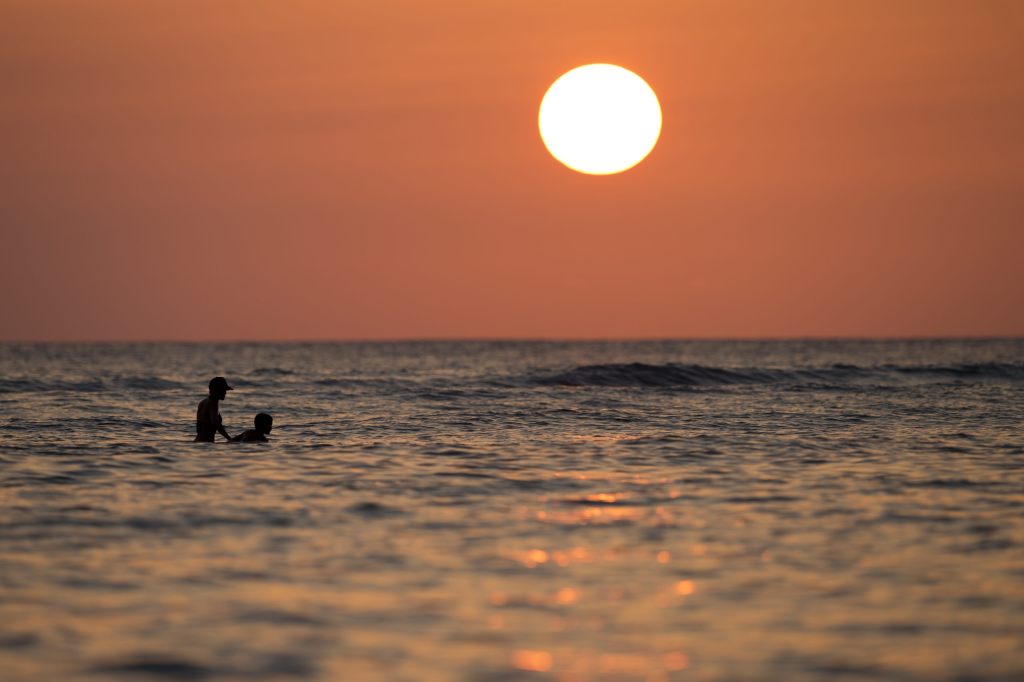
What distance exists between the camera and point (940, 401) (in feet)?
120

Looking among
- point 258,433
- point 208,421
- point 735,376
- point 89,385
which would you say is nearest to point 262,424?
point 258,433

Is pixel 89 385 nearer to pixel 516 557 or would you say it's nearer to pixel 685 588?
pixel 516 557

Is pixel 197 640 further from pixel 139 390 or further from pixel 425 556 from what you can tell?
pixel 139 390

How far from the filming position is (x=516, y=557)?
11.0 meters

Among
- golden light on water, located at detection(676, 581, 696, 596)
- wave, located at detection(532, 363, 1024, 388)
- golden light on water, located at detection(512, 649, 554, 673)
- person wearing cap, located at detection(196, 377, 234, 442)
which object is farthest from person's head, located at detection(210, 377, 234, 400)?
wave, located at detection(532, 363, 1024, 388)

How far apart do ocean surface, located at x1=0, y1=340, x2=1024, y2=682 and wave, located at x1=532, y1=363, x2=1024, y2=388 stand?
95.0 feet

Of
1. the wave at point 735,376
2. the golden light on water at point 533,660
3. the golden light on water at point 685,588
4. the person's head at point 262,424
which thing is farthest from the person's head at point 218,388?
the wave at point 735,376

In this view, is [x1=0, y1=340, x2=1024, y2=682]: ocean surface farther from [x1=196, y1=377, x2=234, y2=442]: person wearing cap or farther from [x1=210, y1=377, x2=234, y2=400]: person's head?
[x1=210, y1=377, x2=234, y2=400]: person's head

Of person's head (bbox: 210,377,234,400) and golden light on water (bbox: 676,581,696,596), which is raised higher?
person's head (bbox: 210,377,234,400)

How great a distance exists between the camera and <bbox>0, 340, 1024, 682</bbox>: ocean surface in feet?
26.0

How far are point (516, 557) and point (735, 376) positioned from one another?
154 feet

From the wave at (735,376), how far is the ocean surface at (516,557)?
28.9 meters

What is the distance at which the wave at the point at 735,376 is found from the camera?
175 feet

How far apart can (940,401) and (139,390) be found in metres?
30.6
